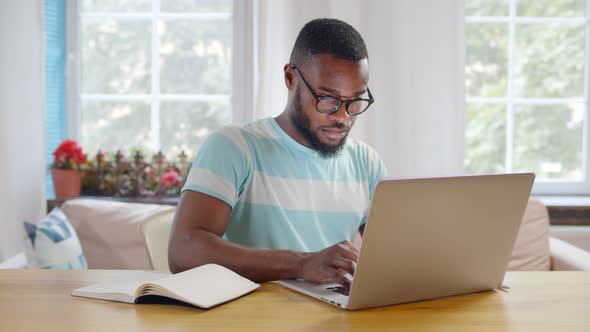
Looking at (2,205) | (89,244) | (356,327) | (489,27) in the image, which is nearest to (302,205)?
(356,327)

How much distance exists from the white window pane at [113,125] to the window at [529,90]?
167 cm

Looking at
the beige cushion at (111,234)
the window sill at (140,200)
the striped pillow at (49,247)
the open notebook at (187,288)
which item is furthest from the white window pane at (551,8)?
the open notebook at (187,288)

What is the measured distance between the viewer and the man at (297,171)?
1704mm

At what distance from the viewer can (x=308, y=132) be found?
1.91 m

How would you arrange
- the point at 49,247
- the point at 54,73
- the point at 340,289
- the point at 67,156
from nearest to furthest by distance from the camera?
the point at 340,289, the point at 49,247, the point at 67,156, the point at 54,73

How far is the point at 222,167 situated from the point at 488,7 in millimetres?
2267

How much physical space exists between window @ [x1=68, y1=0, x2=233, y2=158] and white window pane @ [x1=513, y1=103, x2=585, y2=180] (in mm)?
1498

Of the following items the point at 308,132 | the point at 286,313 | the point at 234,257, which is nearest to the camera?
the point at 286,313

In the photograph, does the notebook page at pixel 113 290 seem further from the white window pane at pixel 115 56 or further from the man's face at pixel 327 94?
the white window pane at pixel 115 56

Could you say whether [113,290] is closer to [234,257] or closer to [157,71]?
[234,257]

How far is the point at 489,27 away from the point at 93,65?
2033mm

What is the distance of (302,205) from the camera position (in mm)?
1952

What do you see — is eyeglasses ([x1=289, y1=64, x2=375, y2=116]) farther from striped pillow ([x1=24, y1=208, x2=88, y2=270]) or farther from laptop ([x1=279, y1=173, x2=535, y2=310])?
striped pillow ([x1=24, y1=208, x2=88, y2=270])

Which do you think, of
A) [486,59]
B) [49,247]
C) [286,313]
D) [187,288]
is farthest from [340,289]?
[486,59]
